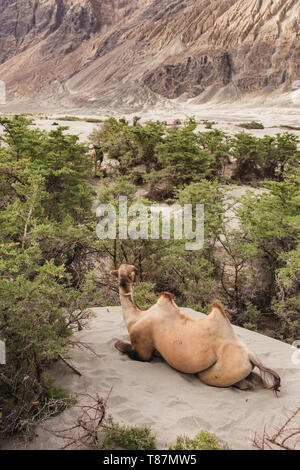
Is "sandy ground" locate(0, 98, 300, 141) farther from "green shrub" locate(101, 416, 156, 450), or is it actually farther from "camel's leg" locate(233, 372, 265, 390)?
"green shrub" locate(101, 416, 156, 450)

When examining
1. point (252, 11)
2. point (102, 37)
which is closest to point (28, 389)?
point (252, 11)

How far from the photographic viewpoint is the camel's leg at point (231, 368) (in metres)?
3.20

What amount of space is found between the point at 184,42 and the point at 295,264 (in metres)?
70.1

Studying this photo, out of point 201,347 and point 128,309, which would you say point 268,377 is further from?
point 128,309

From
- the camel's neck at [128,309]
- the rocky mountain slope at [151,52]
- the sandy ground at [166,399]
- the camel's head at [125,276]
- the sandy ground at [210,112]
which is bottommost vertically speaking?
the sandy ground at [166,399]

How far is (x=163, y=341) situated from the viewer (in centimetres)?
345

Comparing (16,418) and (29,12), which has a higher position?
(29,12)

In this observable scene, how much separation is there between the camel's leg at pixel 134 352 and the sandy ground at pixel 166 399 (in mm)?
55

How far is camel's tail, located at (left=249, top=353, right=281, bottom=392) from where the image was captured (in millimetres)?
3209

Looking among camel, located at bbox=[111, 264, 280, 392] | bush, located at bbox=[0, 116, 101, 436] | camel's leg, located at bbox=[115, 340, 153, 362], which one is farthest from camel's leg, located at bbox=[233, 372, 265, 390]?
bush, located at bbox=[0, 116, 101, 436]

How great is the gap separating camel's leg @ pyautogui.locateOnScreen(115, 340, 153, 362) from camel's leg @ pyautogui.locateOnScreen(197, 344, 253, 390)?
71 cm

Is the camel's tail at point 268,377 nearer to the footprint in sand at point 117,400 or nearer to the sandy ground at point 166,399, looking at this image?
the sandy ground at point 166,399

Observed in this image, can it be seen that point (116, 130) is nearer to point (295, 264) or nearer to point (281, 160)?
point (281, 160)

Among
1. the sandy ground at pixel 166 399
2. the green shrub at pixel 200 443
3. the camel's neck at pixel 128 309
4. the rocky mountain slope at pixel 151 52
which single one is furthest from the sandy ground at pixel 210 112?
the green shrub at pixel 200 443
